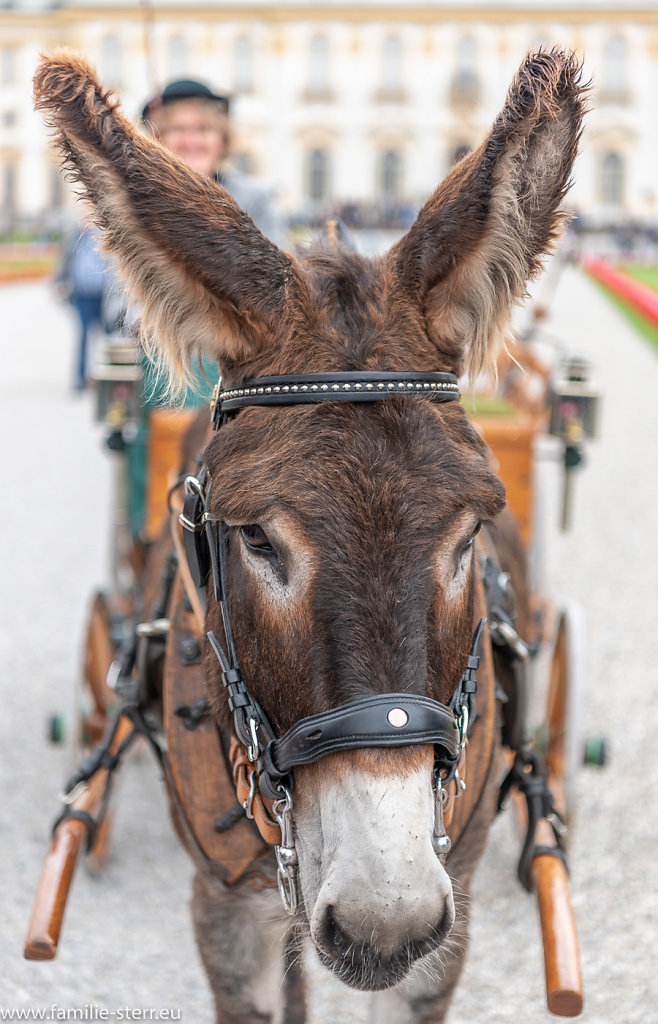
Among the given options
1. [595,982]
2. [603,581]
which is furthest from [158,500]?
[603,581]

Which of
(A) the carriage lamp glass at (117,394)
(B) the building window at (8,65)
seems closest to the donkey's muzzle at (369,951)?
(A) the carriage lamp glass at (117,394)

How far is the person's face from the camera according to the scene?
426cm

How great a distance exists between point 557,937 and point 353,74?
3055 inches

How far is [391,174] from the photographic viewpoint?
72812 millimetres

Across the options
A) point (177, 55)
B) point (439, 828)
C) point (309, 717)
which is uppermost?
point (309, 717)

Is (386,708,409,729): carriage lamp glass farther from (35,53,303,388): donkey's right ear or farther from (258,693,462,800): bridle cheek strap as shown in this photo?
(35,53,303,388): donkey's right ear

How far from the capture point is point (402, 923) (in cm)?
161

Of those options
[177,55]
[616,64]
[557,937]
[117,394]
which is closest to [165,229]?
[557,937]

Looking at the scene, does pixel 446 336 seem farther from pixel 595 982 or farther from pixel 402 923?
pixel 595 982

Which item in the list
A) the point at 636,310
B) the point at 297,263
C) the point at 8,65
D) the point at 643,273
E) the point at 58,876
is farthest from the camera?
the point at 8,65

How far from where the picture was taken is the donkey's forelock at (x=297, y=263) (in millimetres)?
1876

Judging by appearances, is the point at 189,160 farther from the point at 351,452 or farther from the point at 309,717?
the point at 309,717

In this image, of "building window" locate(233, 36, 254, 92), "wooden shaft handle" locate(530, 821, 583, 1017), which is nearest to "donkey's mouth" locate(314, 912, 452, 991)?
"wooden shaft handle" locate(530, 821, 583, 1017)

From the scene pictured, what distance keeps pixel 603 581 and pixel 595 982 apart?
13.9 ft
